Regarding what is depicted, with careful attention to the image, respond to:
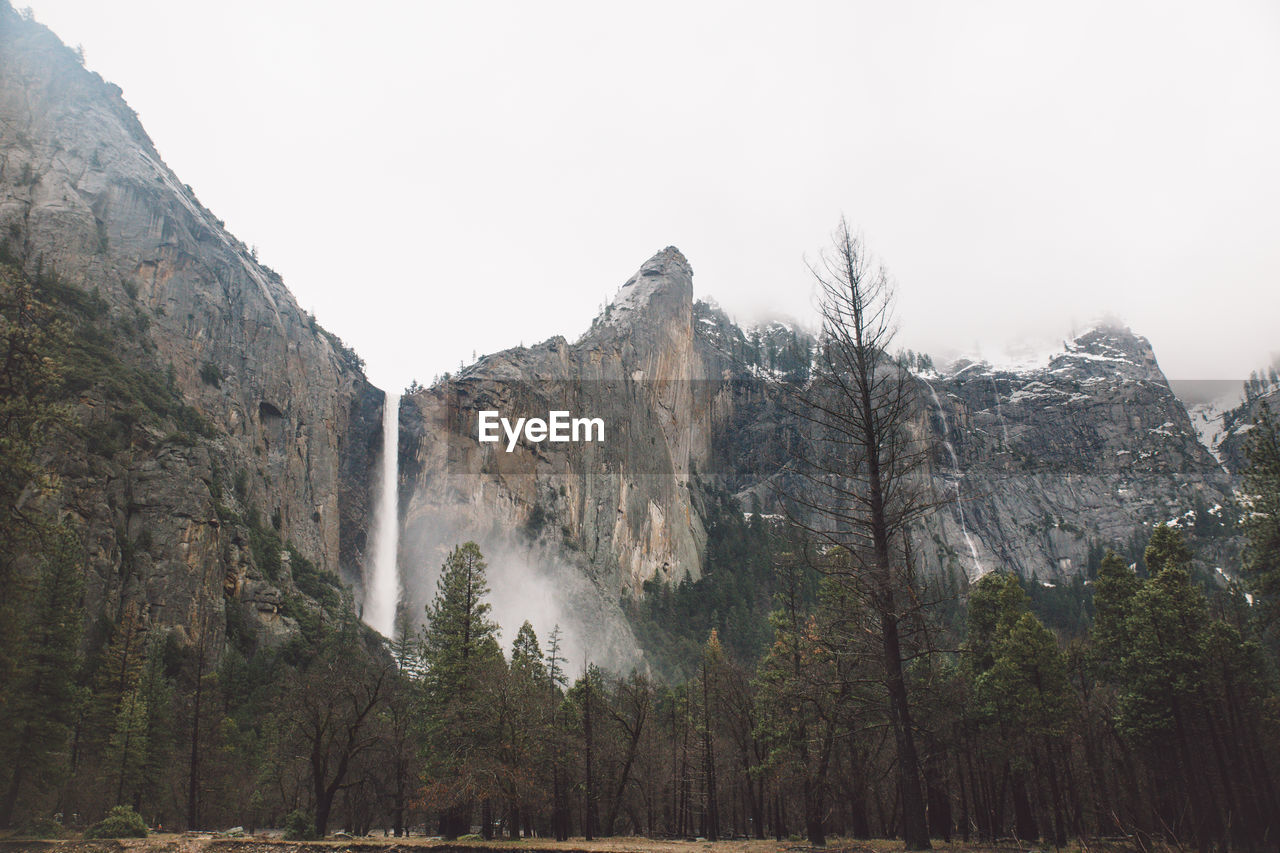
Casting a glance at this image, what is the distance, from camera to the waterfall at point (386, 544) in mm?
96375

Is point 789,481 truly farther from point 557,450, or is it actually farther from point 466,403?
point 466,403

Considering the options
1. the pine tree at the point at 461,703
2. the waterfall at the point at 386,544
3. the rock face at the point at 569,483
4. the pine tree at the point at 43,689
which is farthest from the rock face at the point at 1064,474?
the pine tree at the point at 43,689

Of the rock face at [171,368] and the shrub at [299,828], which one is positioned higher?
the rock face at [171,368]

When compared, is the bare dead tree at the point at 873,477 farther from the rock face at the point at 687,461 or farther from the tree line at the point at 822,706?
the rock face at the point at 687,461

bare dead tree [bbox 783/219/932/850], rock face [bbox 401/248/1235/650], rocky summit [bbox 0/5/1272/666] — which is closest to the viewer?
bare dead tree [bbox 783/219/932/850]

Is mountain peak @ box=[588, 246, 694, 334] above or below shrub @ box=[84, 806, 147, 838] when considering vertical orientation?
above

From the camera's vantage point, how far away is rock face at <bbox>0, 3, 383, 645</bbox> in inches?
2263

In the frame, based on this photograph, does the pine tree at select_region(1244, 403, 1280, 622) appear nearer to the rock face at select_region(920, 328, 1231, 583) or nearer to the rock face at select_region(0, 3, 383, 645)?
the rock face at select_region(0, 3, 383, 645)

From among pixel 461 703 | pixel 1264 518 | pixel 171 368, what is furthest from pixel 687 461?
pixel 1264 518

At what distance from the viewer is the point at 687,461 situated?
140m

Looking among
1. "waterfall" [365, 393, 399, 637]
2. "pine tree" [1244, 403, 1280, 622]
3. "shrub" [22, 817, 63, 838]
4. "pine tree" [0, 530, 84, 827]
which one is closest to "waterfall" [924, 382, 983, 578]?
"waterfall" [365, 393, 399, 637]

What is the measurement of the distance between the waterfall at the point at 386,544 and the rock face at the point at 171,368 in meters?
2.66

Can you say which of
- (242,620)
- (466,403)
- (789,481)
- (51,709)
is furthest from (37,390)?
(789,481)

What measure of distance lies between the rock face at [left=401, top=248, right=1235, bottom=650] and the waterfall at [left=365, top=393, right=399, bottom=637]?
154 inches
